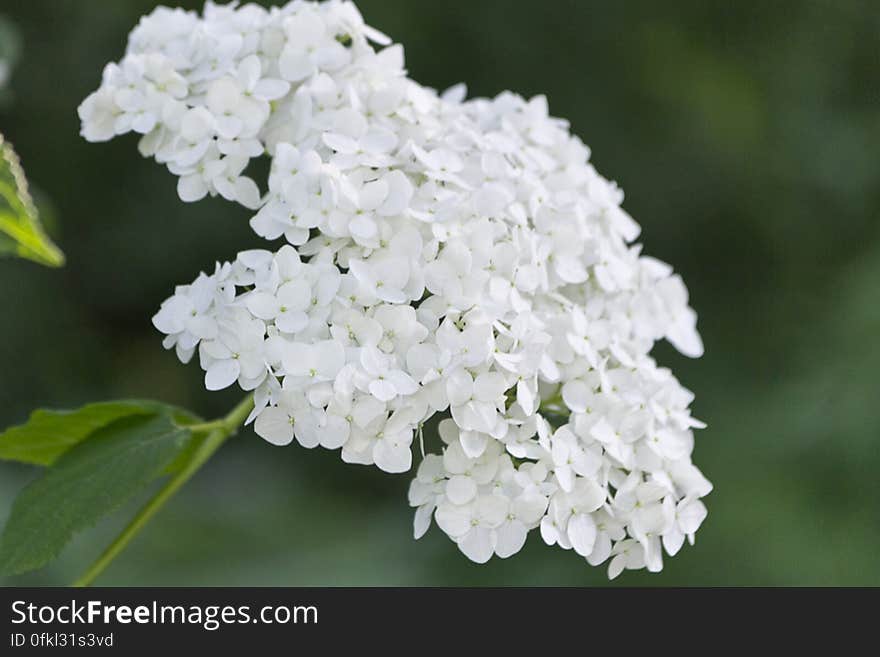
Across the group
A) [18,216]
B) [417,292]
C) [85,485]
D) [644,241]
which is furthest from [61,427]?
[644,241]

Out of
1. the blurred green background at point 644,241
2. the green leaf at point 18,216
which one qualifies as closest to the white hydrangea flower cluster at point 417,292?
the green leaf at point 18,216

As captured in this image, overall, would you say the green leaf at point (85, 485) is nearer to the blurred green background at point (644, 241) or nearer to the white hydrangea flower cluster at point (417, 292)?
the white hydrangea flower cluster at point (417, 292)

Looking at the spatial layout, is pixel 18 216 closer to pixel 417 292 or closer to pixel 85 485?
pixel 85 485

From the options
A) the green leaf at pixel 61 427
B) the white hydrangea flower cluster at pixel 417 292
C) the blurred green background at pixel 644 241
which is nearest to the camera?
the white hydrangea flower cluster at pixel 417 292

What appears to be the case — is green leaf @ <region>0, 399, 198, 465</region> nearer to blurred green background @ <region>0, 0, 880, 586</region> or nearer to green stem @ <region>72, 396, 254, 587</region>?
green stem @ <region>72, 396, 254, 587</region>

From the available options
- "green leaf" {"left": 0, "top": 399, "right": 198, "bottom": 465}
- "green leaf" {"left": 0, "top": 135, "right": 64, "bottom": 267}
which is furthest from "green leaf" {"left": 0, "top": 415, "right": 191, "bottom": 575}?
"green leaf" {"left": 0, "top": 135, "right": 64, "bottom": 267}
